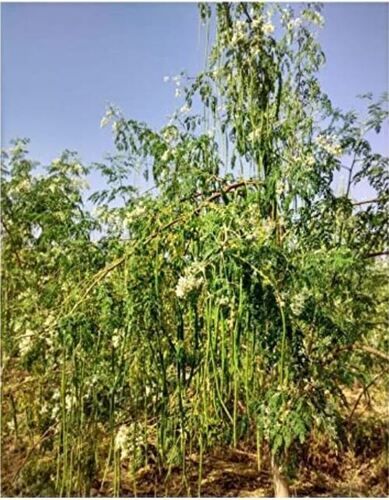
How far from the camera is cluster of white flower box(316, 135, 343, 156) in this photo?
185 cm

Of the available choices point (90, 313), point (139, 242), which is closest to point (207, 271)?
point (139, 242)

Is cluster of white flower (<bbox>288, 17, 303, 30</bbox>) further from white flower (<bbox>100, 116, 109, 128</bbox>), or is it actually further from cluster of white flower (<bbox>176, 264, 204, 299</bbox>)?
cluster of white flower (<bbox>176, 264, 204, 299</bbox>)

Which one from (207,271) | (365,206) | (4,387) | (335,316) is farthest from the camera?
(365,206)

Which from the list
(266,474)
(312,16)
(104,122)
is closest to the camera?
(312,16)

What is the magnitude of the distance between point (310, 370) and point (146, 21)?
53.5 inches

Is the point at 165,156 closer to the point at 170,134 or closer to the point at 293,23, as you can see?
→ the point at 170,134

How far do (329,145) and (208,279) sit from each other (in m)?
0.87

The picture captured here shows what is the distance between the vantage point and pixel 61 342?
1.34 meters

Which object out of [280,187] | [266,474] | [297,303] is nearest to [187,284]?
[297,303]

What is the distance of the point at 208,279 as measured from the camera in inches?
46.7

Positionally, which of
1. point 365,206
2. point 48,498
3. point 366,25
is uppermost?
point 366,25

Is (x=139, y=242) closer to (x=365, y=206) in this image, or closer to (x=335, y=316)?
(x=335, y=316)

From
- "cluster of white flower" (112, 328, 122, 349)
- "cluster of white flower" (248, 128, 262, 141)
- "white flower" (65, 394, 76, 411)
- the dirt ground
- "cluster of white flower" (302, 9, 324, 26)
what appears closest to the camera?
"cluster of white flower" (112, 328, 122, 349)

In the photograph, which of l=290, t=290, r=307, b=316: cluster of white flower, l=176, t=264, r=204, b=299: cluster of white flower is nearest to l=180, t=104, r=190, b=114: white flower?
l=290, t=290, r=307, b=316: cluster of white flower
